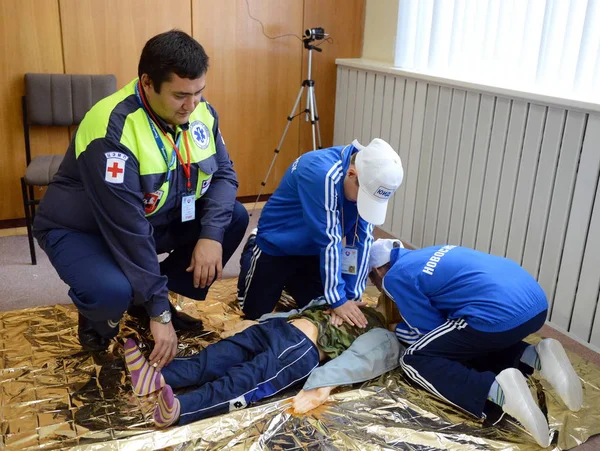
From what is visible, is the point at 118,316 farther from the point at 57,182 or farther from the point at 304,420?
the point at 304,420

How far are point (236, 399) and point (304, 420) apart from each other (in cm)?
23

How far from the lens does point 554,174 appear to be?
8.39 ft

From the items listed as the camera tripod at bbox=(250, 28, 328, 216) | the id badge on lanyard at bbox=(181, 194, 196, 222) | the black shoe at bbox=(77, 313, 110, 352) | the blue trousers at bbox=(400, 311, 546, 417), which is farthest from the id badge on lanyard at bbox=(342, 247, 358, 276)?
the camera tripod at bbox=(250, 28, 328, 216)

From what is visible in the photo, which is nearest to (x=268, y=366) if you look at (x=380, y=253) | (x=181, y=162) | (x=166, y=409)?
(x=166, y=409)

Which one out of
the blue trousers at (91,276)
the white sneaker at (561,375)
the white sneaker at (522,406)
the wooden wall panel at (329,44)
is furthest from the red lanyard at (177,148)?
the wooden wall panel at (329,44)

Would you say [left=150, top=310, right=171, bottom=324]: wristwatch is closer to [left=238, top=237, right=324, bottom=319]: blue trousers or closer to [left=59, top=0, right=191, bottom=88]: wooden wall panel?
[left=238, top=237, right=324, bottom=319]: blue trousers

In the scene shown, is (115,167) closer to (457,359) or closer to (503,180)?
(457,359)

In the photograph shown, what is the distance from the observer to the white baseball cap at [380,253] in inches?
87.3

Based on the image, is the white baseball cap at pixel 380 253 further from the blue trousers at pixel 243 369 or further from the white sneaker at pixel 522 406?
the white sneaker at pixel 522 406

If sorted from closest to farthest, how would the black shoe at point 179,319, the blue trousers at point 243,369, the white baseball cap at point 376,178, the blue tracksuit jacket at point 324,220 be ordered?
the blue trousers at point 243,369, the white baseball cap at point 376,178, the blue tracksuit jacket at point 324,220, the black shoe at point 179,319

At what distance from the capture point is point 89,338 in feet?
6.93

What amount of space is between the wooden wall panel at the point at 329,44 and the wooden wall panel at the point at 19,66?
1583 millimetres

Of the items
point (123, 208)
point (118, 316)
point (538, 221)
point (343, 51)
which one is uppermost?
point (343, 51)

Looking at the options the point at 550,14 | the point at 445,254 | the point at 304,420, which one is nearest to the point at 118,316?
the point at 304,420
